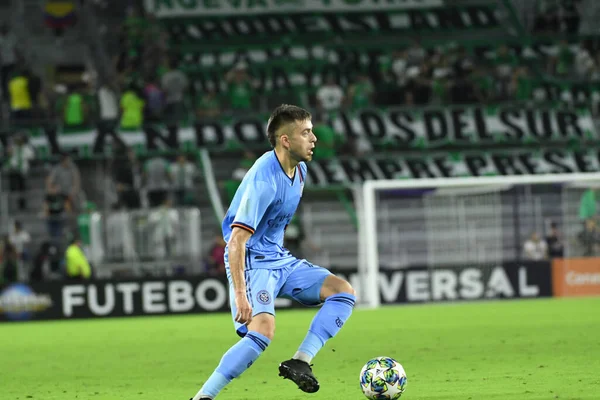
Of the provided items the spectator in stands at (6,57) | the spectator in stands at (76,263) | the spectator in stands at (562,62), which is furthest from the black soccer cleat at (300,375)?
the spectator in stands at (562,62)

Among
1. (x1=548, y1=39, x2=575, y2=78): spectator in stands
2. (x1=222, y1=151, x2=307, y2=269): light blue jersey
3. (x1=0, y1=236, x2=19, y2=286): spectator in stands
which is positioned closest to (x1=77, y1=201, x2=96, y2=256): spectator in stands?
(x1=0, y1=236, x2=19, y2=286): spectator in stands

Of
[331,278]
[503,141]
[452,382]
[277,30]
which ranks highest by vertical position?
[277,30]

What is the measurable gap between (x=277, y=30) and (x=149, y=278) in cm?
1058

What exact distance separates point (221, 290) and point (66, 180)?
455 cm

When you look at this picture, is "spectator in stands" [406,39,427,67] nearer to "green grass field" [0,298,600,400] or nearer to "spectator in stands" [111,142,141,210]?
"spectator in stands" [111,142,141,210]

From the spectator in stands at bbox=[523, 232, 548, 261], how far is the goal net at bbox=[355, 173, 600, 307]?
0.06ft

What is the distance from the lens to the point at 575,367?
959 cm

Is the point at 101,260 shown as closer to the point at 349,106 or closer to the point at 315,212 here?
the point at 315,212

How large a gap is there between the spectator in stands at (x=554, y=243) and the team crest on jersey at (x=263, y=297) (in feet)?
49.0

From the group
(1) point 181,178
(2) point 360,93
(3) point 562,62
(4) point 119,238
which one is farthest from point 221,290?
(3) point 562,62

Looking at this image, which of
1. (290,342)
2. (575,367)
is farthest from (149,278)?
(575,367)

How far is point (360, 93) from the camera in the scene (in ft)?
87.9

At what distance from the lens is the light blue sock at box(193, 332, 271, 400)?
696 centimetres

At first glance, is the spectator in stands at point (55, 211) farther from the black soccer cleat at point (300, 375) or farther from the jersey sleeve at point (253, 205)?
the black soccer cleat at point (300, 375)
